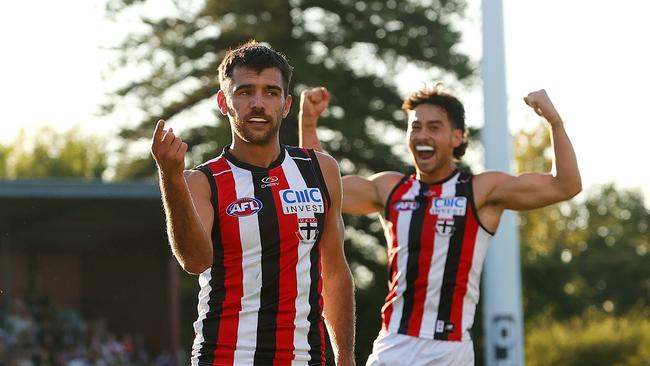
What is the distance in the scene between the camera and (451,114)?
7961 millimetres

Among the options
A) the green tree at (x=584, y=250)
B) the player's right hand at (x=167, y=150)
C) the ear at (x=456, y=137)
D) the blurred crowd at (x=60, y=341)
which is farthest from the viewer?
the green tree at (x=584, y=250)

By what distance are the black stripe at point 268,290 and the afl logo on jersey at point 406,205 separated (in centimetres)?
253

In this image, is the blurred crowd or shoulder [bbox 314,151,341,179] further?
the blurred crowd

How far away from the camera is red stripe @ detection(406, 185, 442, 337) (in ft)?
24.7

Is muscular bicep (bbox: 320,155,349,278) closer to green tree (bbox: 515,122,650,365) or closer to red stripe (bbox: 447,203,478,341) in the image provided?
red stripe (bbox: 447,203,478,341)

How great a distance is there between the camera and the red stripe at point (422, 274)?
24.7 feet

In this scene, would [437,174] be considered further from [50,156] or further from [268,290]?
[50,156]

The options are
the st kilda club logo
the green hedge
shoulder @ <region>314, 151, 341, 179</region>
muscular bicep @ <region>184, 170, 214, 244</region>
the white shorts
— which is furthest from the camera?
the green hedge

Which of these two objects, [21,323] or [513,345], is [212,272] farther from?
[21,323]

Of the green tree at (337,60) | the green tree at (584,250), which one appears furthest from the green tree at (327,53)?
the green tree at (584,250)

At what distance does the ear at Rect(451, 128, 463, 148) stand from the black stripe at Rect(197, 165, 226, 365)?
112 inches

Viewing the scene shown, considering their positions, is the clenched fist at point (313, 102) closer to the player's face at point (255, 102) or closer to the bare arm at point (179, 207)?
the player's face at point (255, 102)

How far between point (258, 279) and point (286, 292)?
0.13 metres

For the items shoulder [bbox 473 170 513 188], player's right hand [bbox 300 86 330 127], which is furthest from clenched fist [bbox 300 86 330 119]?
shoulder [bbox 473 170 513 188]
